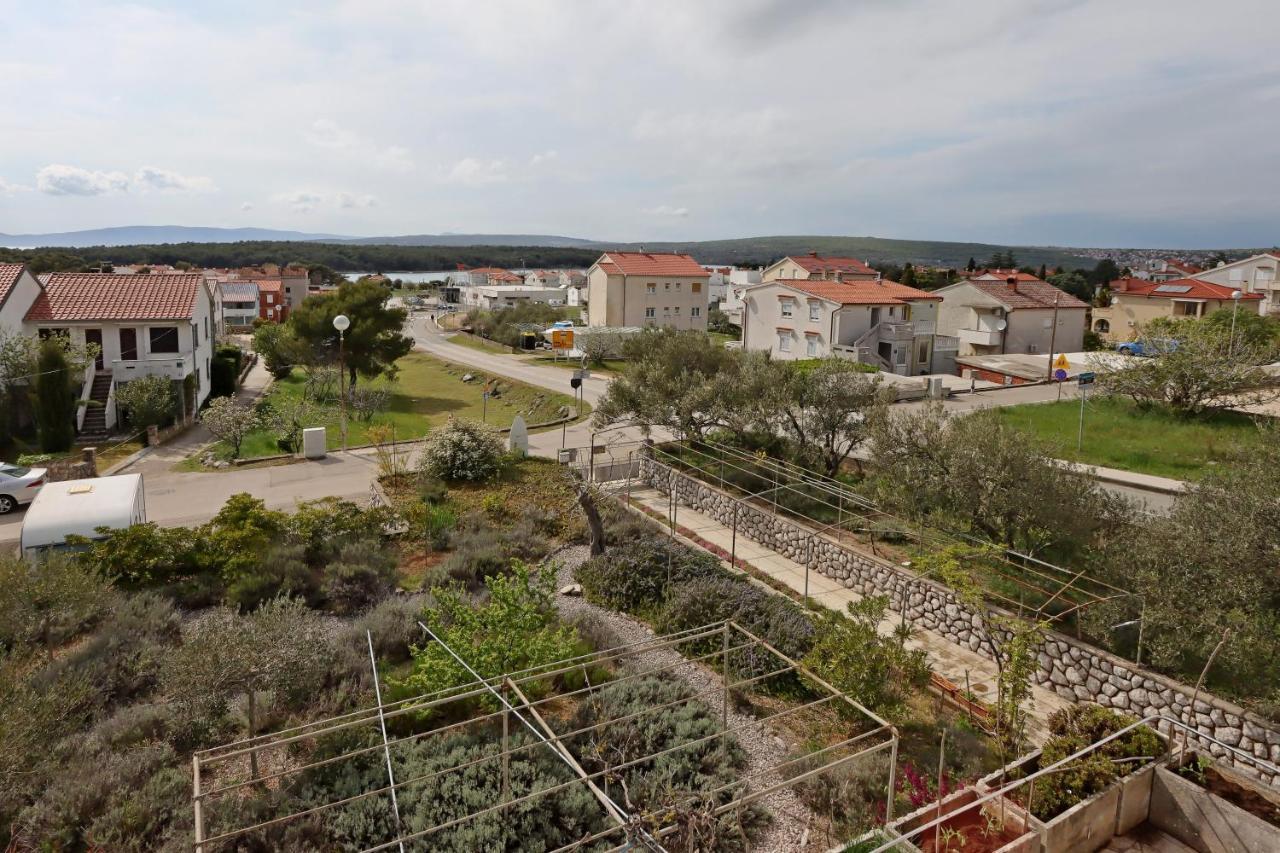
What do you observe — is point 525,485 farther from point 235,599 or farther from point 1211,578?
point 1211,578

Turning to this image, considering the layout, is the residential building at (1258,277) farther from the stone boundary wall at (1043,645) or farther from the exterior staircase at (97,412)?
the exterior staircase at (97,412)

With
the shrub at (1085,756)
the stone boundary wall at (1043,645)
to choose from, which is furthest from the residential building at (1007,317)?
the shrub at (1085,756)

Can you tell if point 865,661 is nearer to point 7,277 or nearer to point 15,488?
point 15,488

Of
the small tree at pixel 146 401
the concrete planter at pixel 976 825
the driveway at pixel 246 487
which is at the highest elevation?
the small tree at pixel 146 401

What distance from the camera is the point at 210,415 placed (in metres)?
25.0

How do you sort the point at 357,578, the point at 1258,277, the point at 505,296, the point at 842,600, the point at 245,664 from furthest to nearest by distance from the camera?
the point at 505,296
the point at 1258,277
the point at 842,600
the point at 357,578
the point at 245,664

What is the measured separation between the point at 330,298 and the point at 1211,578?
39.2m

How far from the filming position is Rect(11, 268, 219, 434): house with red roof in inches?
1078

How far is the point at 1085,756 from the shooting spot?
8.80 metres

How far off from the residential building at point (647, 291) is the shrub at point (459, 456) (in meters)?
38.9

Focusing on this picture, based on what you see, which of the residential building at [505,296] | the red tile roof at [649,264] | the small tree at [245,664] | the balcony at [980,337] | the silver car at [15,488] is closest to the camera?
the small tree at [245,664]

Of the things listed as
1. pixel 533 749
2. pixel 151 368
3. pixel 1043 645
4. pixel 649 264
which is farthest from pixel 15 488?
pixel 649 264

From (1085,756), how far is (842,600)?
21.1ft

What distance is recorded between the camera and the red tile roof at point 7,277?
2572 cm
